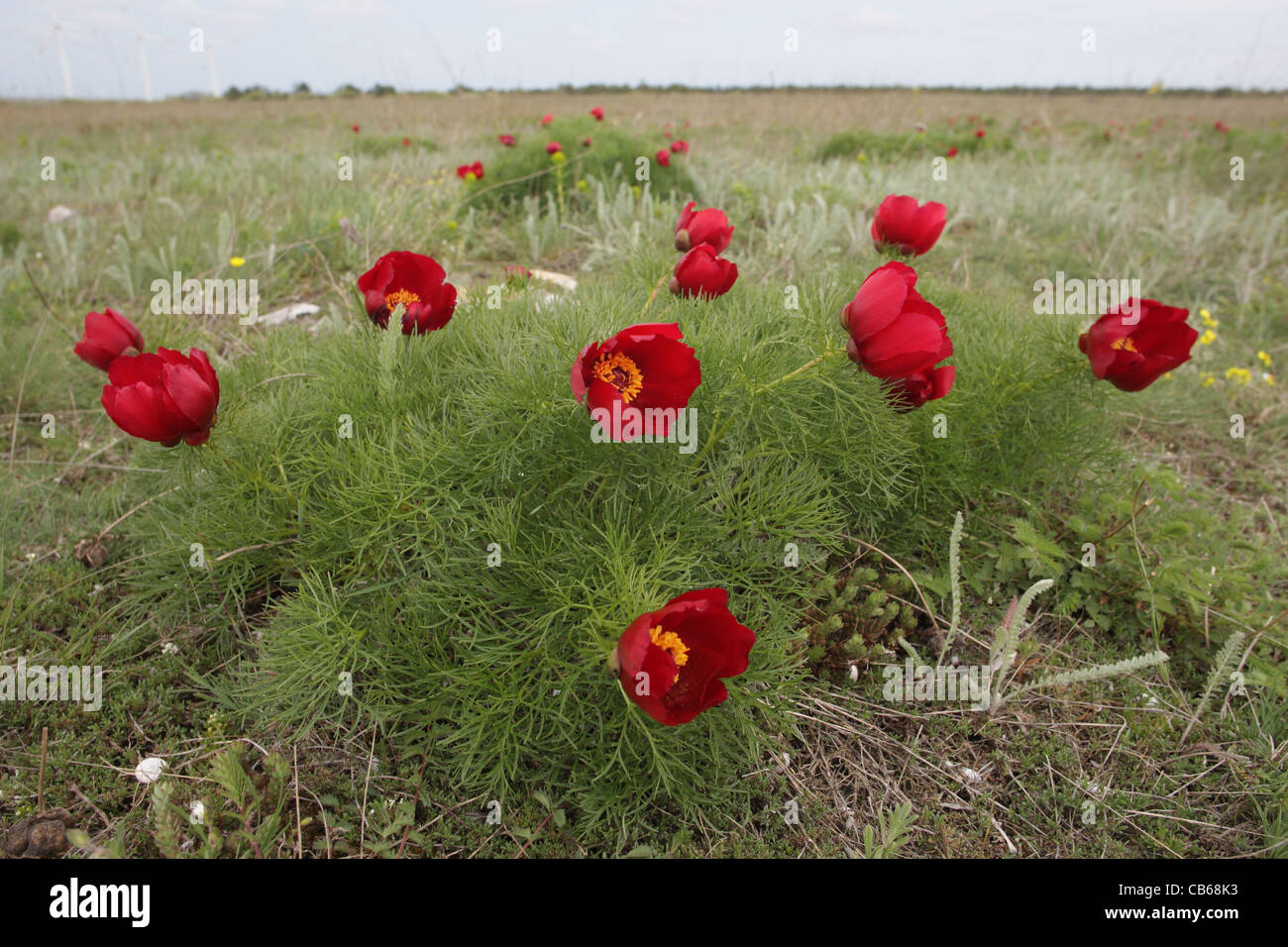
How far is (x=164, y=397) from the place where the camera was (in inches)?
→ 56.1

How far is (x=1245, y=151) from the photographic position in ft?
28.0

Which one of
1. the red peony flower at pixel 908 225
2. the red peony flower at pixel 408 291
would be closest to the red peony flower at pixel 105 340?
the red peony flower at pixel 408 291

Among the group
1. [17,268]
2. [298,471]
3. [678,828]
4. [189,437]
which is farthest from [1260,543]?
[17,268]

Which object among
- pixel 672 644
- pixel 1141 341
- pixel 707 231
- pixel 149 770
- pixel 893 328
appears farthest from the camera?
pixel 707 231

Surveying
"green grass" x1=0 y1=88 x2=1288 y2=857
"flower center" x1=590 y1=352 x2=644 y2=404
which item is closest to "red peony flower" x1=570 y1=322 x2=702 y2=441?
"flower center" x1=590 y1=352 x2=644 y2=404

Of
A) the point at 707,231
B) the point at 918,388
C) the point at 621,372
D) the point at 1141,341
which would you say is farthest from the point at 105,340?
the point at 1141,341

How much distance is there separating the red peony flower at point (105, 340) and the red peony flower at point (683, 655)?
1554 mm

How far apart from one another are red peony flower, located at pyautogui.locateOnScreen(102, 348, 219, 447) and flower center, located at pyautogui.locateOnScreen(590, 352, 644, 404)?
825 mm

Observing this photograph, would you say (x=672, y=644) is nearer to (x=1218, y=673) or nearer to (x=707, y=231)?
(x=707, y=231)

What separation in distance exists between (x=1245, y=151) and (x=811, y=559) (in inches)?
402

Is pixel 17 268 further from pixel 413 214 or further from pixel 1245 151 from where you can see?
pixel 1245 151

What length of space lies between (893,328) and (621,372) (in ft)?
1.70

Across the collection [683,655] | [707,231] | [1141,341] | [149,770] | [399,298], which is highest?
[707,231]

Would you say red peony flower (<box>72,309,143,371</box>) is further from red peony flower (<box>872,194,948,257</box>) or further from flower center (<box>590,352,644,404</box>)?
red peony flower (<box>872,194,948,257</box>)
